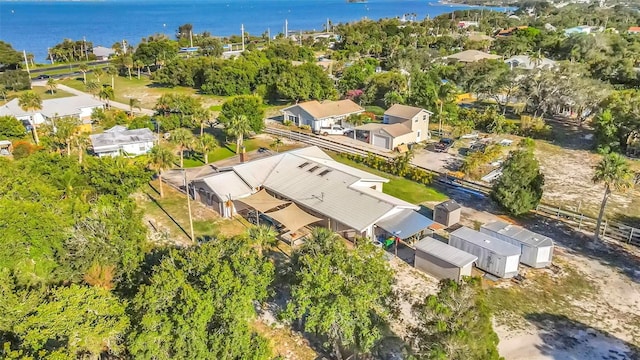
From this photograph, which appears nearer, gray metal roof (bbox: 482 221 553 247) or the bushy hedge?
gray metal roof (bbox: 482 221 553 247)

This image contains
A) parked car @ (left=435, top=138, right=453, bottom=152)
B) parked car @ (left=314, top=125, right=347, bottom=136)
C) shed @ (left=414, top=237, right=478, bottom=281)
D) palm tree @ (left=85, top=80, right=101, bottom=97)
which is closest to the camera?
shed @ (left=414, top=237, right=478, bottom=281)

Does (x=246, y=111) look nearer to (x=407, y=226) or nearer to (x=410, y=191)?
(x=410, y=191)

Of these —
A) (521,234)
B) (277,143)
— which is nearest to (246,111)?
(277,143)

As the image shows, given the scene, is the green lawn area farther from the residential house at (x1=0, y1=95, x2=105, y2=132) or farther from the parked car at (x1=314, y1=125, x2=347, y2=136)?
the residential house at (x1=0, y1=95, x2=105, y2=132)

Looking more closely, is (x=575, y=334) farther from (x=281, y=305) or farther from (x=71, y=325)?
(x=71, y=325)

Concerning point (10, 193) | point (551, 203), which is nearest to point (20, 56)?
point (10, 193)

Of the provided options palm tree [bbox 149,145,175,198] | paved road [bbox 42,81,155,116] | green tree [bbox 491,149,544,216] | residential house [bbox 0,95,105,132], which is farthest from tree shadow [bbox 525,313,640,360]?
paved road [bbox 42,81,155,116]

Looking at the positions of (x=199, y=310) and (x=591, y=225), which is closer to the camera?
(x=199, y=310)
